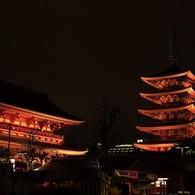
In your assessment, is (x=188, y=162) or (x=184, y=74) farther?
(x=184, y=74)

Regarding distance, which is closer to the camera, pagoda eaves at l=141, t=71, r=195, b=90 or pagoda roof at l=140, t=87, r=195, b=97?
pagoda roof at l=140, t=87, r=195, b=97

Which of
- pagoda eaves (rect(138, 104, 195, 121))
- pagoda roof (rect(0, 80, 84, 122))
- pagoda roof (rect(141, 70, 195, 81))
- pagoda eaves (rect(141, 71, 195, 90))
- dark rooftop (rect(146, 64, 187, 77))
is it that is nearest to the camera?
pagoda roof (rect(0, 80, 84, 122))

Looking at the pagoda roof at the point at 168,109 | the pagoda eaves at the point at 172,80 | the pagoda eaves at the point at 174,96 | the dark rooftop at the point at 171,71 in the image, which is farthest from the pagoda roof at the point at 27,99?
the dark rooftop at the point at 171,71

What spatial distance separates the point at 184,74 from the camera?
61031mm

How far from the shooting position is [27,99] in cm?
4697

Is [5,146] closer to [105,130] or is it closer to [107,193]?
[107,193]

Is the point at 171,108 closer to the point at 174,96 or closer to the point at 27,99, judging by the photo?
the point at 174,96

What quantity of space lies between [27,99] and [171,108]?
21.4 metres

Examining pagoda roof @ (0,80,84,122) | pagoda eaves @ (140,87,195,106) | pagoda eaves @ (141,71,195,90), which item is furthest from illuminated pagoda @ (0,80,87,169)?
pagoda eaves @ (141,71,195,90)

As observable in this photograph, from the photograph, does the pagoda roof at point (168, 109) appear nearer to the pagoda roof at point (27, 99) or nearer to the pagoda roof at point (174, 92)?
the pagoda roof at point (174, 92)

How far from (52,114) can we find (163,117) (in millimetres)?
21424

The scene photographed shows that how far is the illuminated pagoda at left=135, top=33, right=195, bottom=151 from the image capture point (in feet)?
Answer: 195

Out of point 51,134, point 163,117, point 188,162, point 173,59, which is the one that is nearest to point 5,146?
point 51,134

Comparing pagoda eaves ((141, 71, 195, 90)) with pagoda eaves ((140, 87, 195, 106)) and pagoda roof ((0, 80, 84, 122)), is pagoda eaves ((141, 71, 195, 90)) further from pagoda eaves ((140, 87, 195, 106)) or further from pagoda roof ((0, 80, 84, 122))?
pagoda roof ((0, 80, 84, 122))
